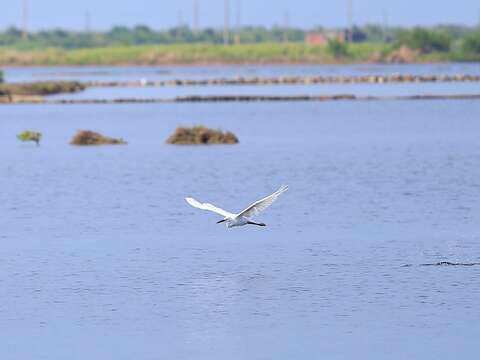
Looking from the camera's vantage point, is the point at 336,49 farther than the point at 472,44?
Yes

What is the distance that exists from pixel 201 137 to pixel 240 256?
27.1 meters

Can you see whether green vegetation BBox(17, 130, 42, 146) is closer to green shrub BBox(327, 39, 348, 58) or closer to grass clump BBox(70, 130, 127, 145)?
grass clump BBox(70, 130, 127, 145)

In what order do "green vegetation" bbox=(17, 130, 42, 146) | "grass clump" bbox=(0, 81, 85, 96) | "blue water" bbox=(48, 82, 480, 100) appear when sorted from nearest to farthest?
1. "green vegetation" bbox=(17, 130, 42, 146)
2. "blue water" bbox=(48, 82, 480, 100)
3. "grass clump" bbox=(0, 81, 85, 96)

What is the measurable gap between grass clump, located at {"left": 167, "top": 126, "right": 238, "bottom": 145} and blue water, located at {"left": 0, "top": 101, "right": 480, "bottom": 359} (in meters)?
1.86

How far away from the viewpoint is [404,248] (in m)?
24.4

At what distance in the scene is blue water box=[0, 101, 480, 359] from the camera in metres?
17.7

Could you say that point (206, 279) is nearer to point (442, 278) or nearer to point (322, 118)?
point (442, 278)

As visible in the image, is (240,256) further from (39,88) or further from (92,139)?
(39,88)

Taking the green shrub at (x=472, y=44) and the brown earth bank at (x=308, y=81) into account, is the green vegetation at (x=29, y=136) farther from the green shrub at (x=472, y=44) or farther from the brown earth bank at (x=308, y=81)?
the green shrub at (x=472, y=44)

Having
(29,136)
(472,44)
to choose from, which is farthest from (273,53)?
(29,136)

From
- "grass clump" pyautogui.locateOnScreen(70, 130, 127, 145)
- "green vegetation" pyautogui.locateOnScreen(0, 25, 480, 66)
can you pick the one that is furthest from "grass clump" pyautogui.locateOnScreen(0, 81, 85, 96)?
"green vegetation" pyautogui.locateOnScreen(0, 25, 480, 66)

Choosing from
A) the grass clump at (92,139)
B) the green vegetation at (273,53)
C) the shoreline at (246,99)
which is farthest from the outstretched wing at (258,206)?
the green vegetation at (273,53)

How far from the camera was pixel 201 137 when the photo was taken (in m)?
50.8

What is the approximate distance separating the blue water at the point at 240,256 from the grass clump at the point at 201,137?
1.86m
